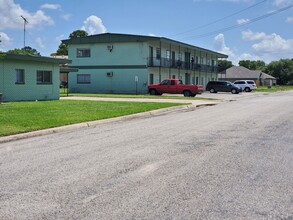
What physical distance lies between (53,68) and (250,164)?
24077 mm

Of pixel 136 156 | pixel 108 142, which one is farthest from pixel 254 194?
pixel 108 142

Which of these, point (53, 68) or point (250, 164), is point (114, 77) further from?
point (250, 164)

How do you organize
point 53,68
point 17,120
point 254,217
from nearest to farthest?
1. point 254,217
2. point 17,120
3. point 53,68

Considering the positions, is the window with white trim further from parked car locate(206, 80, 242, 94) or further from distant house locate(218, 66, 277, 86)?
distant house locate(218, 66, 277, 86)

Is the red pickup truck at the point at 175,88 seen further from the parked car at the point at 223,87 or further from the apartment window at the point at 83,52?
the parked car at the point at 223,87

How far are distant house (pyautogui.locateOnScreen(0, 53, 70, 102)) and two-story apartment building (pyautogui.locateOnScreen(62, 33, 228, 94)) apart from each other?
14.6 m

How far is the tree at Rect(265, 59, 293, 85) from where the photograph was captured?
127 m

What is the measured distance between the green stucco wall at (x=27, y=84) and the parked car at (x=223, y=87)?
27070 mm

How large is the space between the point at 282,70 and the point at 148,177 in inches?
5060

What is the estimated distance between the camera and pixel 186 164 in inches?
301

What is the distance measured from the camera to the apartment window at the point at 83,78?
4753 centimetres

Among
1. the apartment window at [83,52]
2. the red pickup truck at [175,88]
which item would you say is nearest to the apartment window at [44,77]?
the red pickup truck at [175,88]

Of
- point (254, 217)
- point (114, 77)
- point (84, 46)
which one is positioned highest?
point (84, 46)

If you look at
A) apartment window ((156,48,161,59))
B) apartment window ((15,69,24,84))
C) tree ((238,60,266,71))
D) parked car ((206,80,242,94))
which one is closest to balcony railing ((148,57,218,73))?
apartment window ((156,48,161,59))
